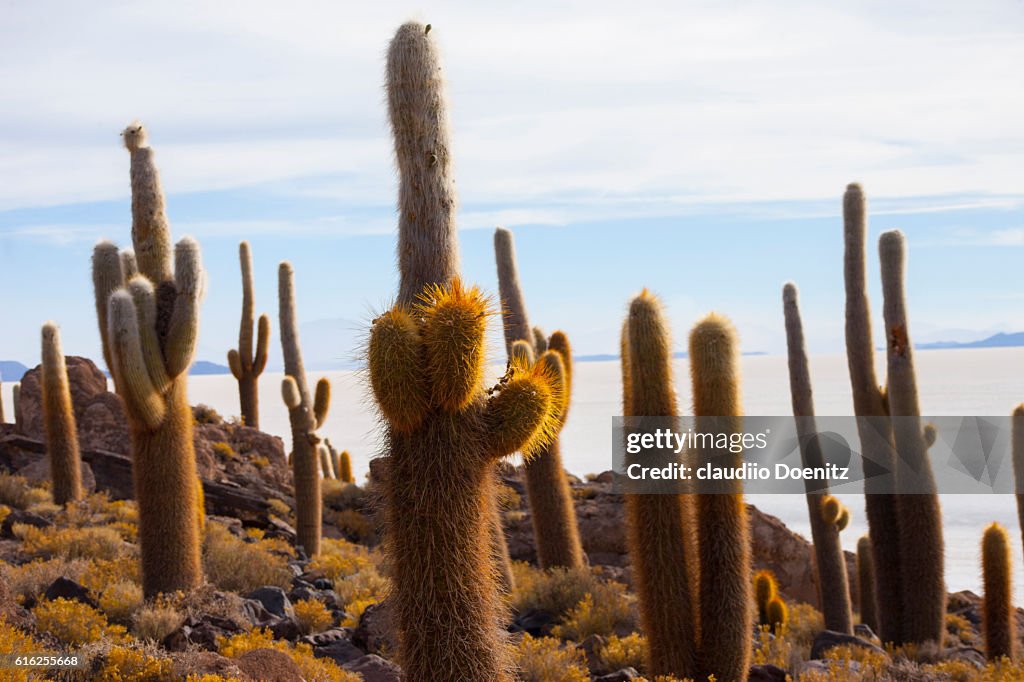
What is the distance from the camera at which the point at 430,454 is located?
8062 millimetres

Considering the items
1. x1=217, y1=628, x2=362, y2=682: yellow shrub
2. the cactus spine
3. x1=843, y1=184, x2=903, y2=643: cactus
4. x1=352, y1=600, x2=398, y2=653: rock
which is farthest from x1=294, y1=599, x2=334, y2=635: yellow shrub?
x1=843, y1=184, x2=903, y2=643: cactus

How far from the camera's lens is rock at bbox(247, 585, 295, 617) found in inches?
533

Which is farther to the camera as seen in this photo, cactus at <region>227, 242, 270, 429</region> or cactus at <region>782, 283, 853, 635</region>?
cactus at <region>227, 242, 270, 429</region>

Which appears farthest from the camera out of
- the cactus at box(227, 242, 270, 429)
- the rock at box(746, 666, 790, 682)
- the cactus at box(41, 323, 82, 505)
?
the cactus at box(227, 242, 270, 429)

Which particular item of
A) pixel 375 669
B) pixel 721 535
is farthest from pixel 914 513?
pixel 375 669

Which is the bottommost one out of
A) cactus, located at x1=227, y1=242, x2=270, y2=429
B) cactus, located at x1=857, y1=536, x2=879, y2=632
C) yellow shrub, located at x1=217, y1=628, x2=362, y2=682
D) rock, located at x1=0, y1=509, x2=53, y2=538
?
cactus, located at x1=857, y1=536, x2=879, y2=632

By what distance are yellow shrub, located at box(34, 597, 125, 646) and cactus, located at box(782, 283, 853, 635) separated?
37.3 ft

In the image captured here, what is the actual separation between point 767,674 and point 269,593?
6649 mm

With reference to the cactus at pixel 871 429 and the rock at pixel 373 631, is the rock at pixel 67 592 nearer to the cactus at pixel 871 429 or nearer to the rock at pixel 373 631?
the rock at pixel 373 631

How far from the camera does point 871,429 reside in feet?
52.2

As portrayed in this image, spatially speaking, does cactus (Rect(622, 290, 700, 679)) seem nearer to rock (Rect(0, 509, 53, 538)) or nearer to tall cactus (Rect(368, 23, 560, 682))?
tall cactus (Rect(368, 23, 560, 682))

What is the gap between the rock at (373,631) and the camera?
1218cm

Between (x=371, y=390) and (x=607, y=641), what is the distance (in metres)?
6.27

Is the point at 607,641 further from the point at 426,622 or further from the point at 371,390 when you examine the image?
the point at 371,390
